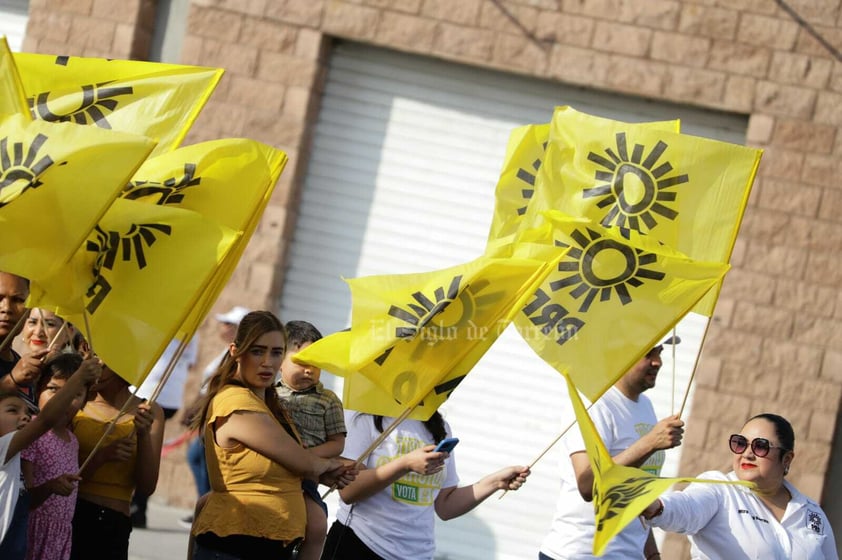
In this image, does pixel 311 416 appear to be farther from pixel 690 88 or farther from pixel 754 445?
pixel 690 88

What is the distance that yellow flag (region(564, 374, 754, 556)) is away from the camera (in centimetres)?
459

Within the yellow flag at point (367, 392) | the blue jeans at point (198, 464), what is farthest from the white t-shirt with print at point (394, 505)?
the blue jeans at point (198, 464)

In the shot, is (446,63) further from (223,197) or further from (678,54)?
(223,197)

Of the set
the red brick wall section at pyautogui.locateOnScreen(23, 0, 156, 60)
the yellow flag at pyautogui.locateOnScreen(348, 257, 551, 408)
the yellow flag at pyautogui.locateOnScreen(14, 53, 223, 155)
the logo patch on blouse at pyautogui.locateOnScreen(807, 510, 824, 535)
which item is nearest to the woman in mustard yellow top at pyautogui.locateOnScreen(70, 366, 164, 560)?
the yellow flag at pyautogui.locateOnScreen(348, 257, 551, 408)

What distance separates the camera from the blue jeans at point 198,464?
944 centimetres

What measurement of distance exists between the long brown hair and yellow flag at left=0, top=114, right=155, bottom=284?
77 centimetres

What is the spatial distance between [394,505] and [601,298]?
120cm

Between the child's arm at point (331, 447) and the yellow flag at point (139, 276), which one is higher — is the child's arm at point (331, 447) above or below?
below

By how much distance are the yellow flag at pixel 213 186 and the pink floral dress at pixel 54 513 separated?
67cm

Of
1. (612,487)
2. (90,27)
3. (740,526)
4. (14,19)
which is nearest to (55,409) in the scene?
(612,487)

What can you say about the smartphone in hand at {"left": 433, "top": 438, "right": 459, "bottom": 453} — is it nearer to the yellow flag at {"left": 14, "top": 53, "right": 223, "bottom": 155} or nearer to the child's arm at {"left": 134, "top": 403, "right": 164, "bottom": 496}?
the child's arm at {"left": 134, "top": 403, "right": 164, "bottom": 496}

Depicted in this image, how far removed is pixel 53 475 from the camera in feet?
17.8

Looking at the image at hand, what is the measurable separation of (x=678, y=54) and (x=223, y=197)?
15.9 ft

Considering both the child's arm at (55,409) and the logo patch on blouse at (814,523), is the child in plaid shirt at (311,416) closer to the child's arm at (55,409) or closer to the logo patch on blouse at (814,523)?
the child's arm at (55,409)
